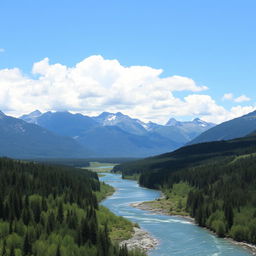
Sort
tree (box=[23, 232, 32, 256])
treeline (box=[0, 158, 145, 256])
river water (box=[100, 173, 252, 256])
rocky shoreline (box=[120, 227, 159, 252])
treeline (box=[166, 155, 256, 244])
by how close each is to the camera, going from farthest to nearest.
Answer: treeline (box=[166, 155, 256, 244])
rocky shoreline (box=[120, 227, 159, 252])
river water (box=[100, 173, 252, 256])
treeline (box=[0, 158, 145, 256])
tree (box=[23, 232, 32, 256])

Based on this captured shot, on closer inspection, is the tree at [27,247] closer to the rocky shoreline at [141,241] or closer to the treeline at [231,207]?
the rocky shoreline at [141,241]

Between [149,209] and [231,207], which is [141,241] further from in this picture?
[149,209]

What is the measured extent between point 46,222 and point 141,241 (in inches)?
977

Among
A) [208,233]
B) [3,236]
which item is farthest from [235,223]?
[3,236]

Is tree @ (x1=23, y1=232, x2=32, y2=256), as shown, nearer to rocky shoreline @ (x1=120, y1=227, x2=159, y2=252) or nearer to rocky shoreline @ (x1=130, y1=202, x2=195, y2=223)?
rocky shoreline @ (x1=120, y1=227, x2=159, y2=252)

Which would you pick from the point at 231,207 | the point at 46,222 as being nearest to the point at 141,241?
the point at 46,222

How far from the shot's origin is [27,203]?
110 metres

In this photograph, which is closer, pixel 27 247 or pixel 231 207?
pixel 27 247

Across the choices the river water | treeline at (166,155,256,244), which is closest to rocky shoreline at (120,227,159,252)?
the river water

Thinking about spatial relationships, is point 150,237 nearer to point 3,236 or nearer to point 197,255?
point 197,255

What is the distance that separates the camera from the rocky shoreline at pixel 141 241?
101 metres

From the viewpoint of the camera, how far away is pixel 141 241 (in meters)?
107

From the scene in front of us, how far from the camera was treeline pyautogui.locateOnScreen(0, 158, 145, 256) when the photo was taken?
85812 mm

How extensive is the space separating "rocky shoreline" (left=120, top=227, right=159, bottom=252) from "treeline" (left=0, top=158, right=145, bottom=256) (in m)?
7.66
